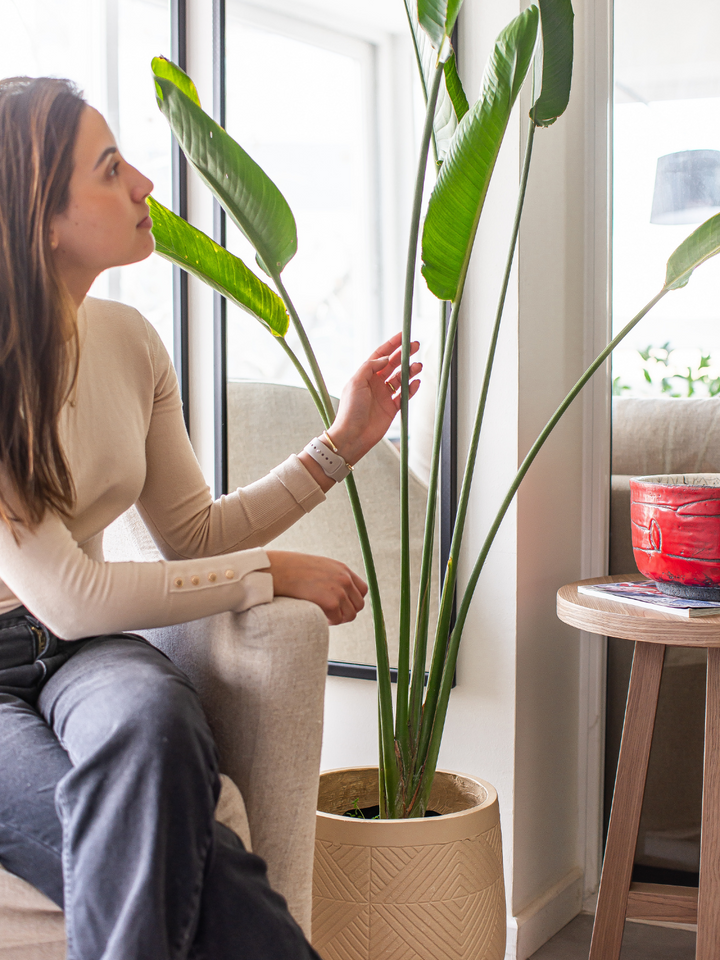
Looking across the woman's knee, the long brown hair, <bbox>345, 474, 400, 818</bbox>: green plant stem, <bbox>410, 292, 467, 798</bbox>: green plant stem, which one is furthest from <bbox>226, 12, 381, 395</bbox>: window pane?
the woman's knee

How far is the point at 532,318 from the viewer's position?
1.51m

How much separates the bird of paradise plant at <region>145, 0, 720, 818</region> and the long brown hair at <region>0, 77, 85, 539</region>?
15 cm

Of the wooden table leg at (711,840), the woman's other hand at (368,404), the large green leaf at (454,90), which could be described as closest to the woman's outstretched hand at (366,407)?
the woman's other hand at (368,404)

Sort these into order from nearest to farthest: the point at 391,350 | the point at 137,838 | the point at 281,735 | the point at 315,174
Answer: the point at 137,838 < the point at 281,735 < the point at 391,350 < the point at 315,174

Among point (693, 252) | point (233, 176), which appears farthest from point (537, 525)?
point (233, 176)

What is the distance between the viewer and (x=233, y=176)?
116 centimetres

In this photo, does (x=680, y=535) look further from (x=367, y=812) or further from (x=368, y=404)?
(x=367, y=812)

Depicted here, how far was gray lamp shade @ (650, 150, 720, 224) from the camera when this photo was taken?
1.57m

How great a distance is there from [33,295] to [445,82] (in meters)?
0.62

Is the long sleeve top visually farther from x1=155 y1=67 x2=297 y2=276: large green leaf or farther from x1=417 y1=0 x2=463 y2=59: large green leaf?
x1=417 y1=0 x2=463 y2=59: large green leaf

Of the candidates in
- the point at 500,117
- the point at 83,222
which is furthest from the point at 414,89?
the point at 83,222

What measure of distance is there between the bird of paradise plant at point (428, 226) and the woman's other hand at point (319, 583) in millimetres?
77

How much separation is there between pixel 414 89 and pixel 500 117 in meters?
0.62

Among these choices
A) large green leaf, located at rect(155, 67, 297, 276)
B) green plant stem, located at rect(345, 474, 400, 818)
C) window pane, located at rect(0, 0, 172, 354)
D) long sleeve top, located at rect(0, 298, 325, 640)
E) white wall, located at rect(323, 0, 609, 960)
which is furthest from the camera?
window pane, located at rect(0, 0, 172, 354)
